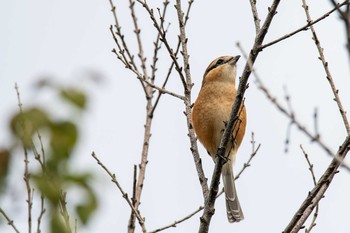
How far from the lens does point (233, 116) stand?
4.84 meters

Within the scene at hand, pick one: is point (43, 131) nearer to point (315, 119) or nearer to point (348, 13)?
point (348, 13)

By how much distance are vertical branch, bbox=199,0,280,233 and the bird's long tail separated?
6.11 feet

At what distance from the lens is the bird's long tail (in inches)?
276

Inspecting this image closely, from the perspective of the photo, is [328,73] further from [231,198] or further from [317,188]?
[231,198]

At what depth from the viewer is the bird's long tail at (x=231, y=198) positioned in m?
7.01

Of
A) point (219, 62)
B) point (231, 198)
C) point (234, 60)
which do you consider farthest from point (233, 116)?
point (219, 62)

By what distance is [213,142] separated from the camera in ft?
23.6

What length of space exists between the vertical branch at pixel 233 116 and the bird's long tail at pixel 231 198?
6.11 ft

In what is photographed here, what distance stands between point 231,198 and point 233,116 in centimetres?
245

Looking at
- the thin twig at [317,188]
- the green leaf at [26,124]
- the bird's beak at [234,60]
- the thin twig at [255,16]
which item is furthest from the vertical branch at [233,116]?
the bird's beak at [234,60]

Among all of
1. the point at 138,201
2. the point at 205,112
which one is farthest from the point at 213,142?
the point at 138,201

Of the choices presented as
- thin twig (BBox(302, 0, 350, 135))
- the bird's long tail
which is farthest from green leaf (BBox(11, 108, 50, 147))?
the bird's long tail

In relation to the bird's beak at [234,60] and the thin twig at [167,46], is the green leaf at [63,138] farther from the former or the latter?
the bird's beak at [234,60]

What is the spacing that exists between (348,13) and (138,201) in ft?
10.3
